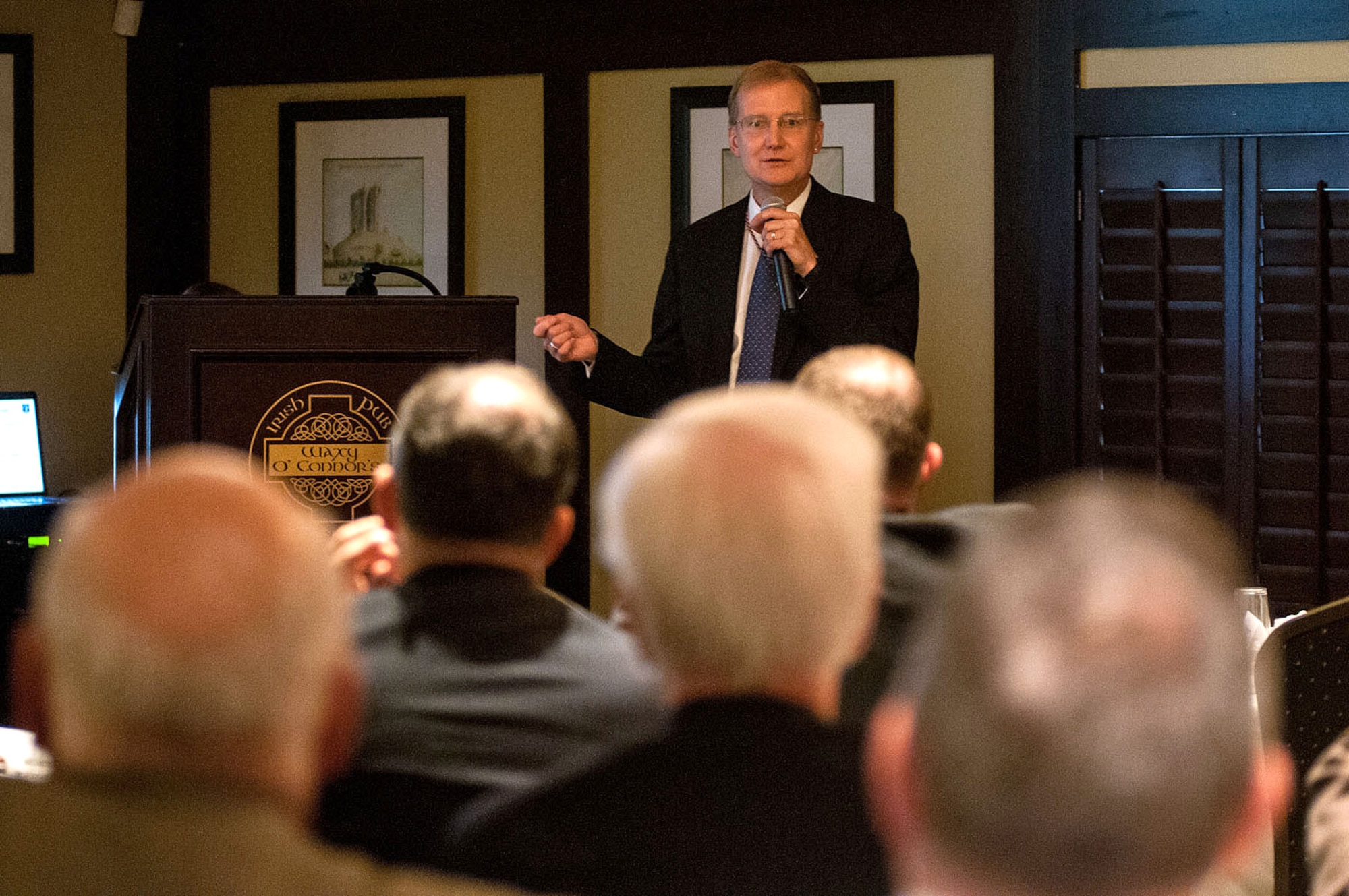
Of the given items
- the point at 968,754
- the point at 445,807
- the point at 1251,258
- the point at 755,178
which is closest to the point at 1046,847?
the point at 968,754

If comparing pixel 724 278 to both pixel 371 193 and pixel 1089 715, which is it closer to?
pixel 371 193

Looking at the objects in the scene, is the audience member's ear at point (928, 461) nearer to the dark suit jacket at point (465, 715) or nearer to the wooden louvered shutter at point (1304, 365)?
the dark suit jacket at point (465, 715)

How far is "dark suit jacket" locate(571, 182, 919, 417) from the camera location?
322 centimetres

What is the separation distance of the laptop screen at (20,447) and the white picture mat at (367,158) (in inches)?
34.5

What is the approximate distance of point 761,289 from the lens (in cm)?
338

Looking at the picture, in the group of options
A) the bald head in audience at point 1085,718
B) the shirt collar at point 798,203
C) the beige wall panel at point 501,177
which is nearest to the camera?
→ the bald head in audience at point 1085,718

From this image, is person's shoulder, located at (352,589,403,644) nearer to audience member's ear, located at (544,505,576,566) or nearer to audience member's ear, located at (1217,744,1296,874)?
audience member's ear, located at (544,505,576,566)

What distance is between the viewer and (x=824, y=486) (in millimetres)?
957

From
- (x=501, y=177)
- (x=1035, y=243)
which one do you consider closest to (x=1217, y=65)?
(x=1035, y=243)

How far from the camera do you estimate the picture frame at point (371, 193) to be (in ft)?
14.7

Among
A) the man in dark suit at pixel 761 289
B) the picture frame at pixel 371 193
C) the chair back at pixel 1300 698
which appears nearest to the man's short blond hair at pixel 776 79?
the man in dark suit at pixel 761 289

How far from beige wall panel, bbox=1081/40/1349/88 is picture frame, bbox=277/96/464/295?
190 centimetres

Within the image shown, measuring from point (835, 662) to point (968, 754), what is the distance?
0.39 m

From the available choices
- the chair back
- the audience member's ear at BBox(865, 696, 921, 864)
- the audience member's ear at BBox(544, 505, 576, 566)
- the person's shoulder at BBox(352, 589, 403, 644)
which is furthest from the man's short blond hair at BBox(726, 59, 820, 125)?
the audience member's ear at BBox(865, 696, 921, 864)
